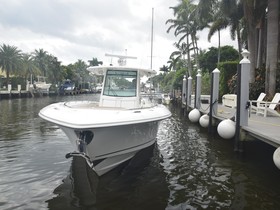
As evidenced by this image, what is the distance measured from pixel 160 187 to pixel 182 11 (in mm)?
38024

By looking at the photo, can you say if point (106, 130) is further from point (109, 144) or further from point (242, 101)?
point (242, 101)

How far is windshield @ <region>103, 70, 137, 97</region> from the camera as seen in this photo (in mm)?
10117

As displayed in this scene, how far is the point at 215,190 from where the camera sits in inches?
282

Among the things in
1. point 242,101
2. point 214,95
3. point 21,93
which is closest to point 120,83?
point 242,101

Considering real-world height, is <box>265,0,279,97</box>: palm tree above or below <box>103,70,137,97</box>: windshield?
above

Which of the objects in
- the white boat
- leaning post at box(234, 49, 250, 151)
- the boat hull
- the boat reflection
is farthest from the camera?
leaning post at box(234, 49, 250, 151)

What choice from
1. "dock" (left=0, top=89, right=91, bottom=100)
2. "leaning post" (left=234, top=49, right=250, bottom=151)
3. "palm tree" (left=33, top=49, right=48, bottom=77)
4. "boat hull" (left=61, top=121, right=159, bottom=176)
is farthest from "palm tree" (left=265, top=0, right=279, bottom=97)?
"palm tree" (left=33, top=49, right=48, bottom=77)

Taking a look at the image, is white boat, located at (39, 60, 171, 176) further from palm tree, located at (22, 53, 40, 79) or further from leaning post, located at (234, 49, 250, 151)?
palm tree, located at (22, 53, 40, 79)

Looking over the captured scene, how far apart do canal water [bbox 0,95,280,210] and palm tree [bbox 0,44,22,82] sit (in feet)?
152

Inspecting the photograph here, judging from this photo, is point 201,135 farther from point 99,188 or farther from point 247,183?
point 99,188

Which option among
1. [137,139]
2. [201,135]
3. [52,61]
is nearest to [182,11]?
[201,135]

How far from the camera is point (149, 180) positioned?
25.8ft

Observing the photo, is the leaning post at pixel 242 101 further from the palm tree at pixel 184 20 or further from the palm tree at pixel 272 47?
the palm tree at pixel 184 20

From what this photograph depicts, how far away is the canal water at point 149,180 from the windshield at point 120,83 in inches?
85.8
